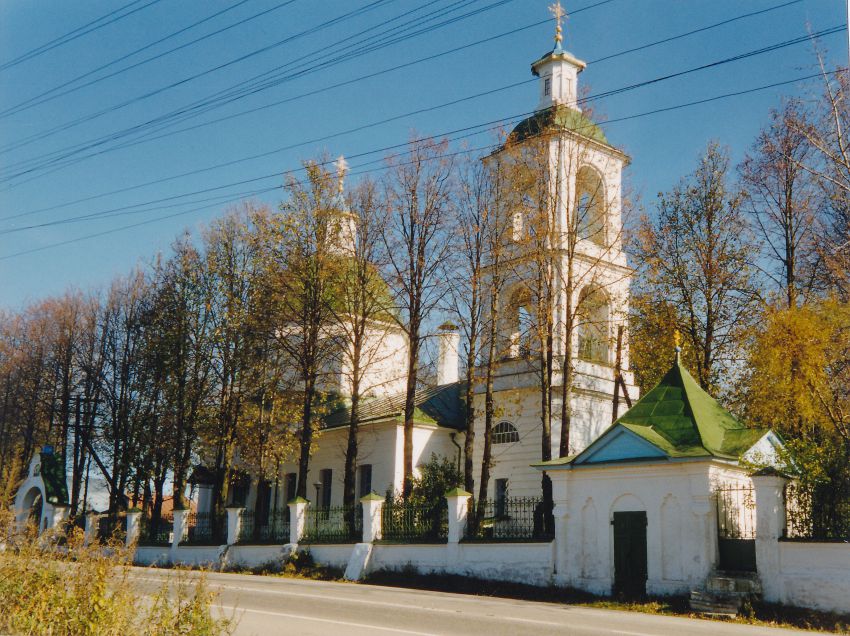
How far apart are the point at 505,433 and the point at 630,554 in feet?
32.8

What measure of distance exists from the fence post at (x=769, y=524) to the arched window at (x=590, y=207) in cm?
903

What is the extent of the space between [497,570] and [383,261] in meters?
9.96

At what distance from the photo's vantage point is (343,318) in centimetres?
2606

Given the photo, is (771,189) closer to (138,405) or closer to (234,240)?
(234,240)

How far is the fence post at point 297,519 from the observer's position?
2381 cm

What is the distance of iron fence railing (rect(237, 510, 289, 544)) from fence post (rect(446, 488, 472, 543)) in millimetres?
6777

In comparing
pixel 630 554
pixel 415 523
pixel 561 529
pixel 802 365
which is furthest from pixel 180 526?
pixel 802 365

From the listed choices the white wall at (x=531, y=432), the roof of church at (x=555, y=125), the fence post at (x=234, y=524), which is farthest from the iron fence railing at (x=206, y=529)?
the roof of church at (x=555, y=125)

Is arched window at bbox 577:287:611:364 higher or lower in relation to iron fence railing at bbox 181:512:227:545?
higher

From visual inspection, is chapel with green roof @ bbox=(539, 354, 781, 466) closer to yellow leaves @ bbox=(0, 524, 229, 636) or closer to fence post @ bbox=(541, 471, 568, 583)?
fence post @ bbox=(541, 471, 568, 583)

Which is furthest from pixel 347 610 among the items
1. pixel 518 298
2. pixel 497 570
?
pixel 518 298

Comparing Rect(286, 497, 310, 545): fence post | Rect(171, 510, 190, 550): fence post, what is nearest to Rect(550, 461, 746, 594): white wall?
Rect(286, 497, 310, 545): fence post

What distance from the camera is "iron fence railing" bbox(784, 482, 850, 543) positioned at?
14219 millimetres

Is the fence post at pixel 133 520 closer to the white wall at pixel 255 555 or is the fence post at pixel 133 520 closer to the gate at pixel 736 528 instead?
the white wall at pixel 255 555
